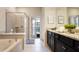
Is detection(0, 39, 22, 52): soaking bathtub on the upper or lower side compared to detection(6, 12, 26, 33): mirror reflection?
lower

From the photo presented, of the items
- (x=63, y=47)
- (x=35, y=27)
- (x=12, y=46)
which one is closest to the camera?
(x=12, y=46)

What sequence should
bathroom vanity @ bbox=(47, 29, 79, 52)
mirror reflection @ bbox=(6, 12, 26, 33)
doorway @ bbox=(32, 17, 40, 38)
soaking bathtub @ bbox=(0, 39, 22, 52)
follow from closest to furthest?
1. bathroom vanity @ bbox=(47, 29, 79, 52)
2. soaking bathtub @ bbox=(0, 39, 22, 52)
3. mirror reflection @ bbox=(6, 12, 26, 33)
4. doorway @ bbox=(32, 17, 40, 38)

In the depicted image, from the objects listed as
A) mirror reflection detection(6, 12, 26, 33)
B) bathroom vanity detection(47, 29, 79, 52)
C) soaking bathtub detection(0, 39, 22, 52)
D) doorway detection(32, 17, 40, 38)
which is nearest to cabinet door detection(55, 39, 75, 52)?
bathroom vanity detection(47, 29, 79, 52)

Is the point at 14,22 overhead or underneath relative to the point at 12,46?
overhead

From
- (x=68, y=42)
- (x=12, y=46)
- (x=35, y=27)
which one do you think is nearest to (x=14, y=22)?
(x=35, y=27)

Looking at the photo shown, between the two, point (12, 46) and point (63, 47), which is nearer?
point (12, 46)

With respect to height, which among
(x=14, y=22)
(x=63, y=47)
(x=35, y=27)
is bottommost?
(x=63, y=47)

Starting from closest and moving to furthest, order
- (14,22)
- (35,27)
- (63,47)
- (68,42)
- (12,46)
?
(68,42) < (12,46) < (63,47) < (14,22) < (35,27)

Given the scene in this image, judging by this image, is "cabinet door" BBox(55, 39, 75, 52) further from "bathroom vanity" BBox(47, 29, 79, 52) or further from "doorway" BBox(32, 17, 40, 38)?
"doorway" BBox(32, 17, 40, 38)

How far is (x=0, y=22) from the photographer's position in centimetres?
438

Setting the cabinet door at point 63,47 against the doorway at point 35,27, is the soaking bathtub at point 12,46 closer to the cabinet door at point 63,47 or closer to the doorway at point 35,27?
the cabinet door at point 63,47

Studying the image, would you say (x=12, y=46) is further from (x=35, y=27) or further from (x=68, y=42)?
(x=35, y=27)
